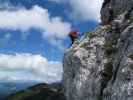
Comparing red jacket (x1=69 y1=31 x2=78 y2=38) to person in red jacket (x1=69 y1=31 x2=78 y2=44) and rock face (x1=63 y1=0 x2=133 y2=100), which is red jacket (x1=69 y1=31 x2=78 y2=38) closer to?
person in red jacket (x1=69 y1=31 x2=78 y2=44)

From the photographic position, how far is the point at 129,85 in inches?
1344

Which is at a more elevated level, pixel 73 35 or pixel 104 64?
pixel 73 35

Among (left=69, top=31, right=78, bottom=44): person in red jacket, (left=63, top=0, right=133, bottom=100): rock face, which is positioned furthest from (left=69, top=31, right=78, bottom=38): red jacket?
(left=63, top=0, right=133, bottom=100): rock face

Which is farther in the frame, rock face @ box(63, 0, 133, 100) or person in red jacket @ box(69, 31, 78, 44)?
person in red jacket @ box(69, 31, 78, 44)

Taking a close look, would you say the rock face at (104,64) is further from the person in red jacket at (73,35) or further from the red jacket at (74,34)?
the red jacket at (74,34)

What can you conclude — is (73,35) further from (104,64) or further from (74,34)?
(104,64)

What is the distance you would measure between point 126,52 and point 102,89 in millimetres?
5681

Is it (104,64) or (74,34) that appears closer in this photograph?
(104,64)

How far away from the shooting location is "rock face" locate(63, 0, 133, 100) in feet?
118

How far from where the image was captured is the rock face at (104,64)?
36062mm

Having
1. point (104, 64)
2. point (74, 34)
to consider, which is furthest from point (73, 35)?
point (104, 64)

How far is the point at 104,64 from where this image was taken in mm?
42719

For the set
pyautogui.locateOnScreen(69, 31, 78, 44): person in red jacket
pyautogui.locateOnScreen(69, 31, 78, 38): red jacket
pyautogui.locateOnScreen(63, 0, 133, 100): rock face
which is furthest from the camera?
pyautogui.locateOnScreen(69, 31, 78, 38): red jacket

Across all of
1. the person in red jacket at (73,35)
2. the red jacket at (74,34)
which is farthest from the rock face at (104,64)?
the red jacket at (74,34)
